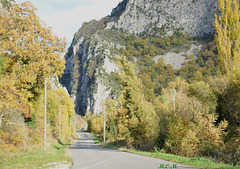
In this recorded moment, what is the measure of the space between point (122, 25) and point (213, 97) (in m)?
184

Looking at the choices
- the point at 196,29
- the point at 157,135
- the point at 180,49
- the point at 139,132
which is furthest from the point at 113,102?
the point at 196,29

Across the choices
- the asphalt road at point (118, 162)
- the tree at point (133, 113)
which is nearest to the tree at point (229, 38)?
the tree at point (133, 113)

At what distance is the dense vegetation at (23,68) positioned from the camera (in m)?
19.7

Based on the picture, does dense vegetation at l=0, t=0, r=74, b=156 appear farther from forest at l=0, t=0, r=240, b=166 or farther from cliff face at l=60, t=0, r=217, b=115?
cliff face at l=60, t=0, r=217, b=115

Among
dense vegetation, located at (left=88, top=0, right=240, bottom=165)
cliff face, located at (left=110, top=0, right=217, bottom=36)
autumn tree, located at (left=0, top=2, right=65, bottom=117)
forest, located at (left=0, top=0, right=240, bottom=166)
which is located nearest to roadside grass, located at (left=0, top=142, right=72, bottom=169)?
forest, located at (left=0, top=0, right=240, bottom=166)

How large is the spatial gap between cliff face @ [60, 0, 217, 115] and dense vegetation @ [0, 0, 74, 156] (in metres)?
109

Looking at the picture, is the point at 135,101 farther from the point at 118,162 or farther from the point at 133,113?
the point at 118,162

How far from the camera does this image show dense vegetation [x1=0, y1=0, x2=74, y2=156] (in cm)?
1967

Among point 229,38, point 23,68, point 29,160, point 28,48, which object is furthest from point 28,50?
point 229,38

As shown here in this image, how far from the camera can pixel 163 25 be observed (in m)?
188

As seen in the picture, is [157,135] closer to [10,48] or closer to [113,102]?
[10,48]

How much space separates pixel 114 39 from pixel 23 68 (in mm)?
161509

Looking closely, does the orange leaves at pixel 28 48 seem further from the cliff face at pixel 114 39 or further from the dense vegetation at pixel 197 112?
the cliff face at pixel 114 39

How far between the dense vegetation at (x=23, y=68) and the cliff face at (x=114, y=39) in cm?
10853
